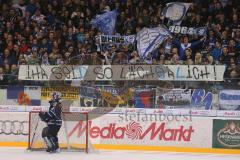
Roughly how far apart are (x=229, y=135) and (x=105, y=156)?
3049 millimetres

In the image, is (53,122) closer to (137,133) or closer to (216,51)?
(137,133)

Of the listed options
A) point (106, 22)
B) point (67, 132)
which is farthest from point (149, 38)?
point (67, 132)

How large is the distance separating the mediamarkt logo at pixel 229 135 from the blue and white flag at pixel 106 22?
4.77 metres

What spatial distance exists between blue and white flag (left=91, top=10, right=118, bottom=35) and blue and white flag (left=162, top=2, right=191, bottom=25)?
1440 millimetres

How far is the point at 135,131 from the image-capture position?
14.1m

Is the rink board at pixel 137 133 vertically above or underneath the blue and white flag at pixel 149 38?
underneath

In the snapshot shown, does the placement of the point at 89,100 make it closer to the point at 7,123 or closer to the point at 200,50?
the point at 7,123

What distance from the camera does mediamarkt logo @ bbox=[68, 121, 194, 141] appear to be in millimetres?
13875

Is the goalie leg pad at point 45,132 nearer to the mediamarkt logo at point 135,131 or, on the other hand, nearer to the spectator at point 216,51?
the mediamarkt logo at point 135,131

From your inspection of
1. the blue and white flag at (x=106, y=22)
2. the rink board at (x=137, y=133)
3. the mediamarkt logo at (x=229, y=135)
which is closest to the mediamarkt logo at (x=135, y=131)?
the rink board at (x=137, y=133)

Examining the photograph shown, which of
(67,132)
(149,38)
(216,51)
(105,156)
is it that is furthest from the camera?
(149,38)

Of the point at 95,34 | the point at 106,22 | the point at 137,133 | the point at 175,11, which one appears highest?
the point at 175,11

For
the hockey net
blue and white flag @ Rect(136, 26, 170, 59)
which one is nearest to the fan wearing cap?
the hockey net

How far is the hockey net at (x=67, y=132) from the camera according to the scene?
1363cm
